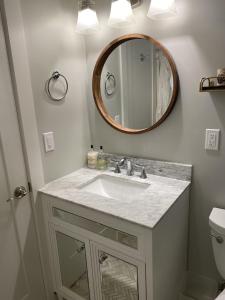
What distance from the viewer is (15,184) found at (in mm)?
1348

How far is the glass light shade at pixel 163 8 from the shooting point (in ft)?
4.02

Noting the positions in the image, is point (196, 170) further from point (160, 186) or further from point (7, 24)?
point (7, 24)

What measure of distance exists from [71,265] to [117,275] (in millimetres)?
413

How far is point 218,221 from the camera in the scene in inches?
50.1

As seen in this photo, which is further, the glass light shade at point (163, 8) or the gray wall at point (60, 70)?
the gray wall at point (60, 70)

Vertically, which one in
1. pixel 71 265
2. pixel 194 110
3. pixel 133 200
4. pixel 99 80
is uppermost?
pixel 99 80

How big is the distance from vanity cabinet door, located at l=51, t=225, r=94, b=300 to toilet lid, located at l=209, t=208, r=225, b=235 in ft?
2.41

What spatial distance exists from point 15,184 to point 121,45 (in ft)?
3.79

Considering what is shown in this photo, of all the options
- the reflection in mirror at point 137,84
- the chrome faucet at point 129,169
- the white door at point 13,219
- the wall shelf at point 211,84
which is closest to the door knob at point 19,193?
the white door at point 13,219

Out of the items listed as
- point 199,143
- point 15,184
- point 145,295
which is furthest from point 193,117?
point 15,184

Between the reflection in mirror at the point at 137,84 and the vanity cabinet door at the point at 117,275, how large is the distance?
858 mm

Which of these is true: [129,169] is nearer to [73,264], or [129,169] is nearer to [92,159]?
[92,159]

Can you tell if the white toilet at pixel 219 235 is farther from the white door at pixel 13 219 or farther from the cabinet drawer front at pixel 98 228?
the white door at pixel 13 219

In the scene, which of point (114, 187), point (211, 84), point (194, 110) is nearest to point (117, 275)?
point (114, 187)
